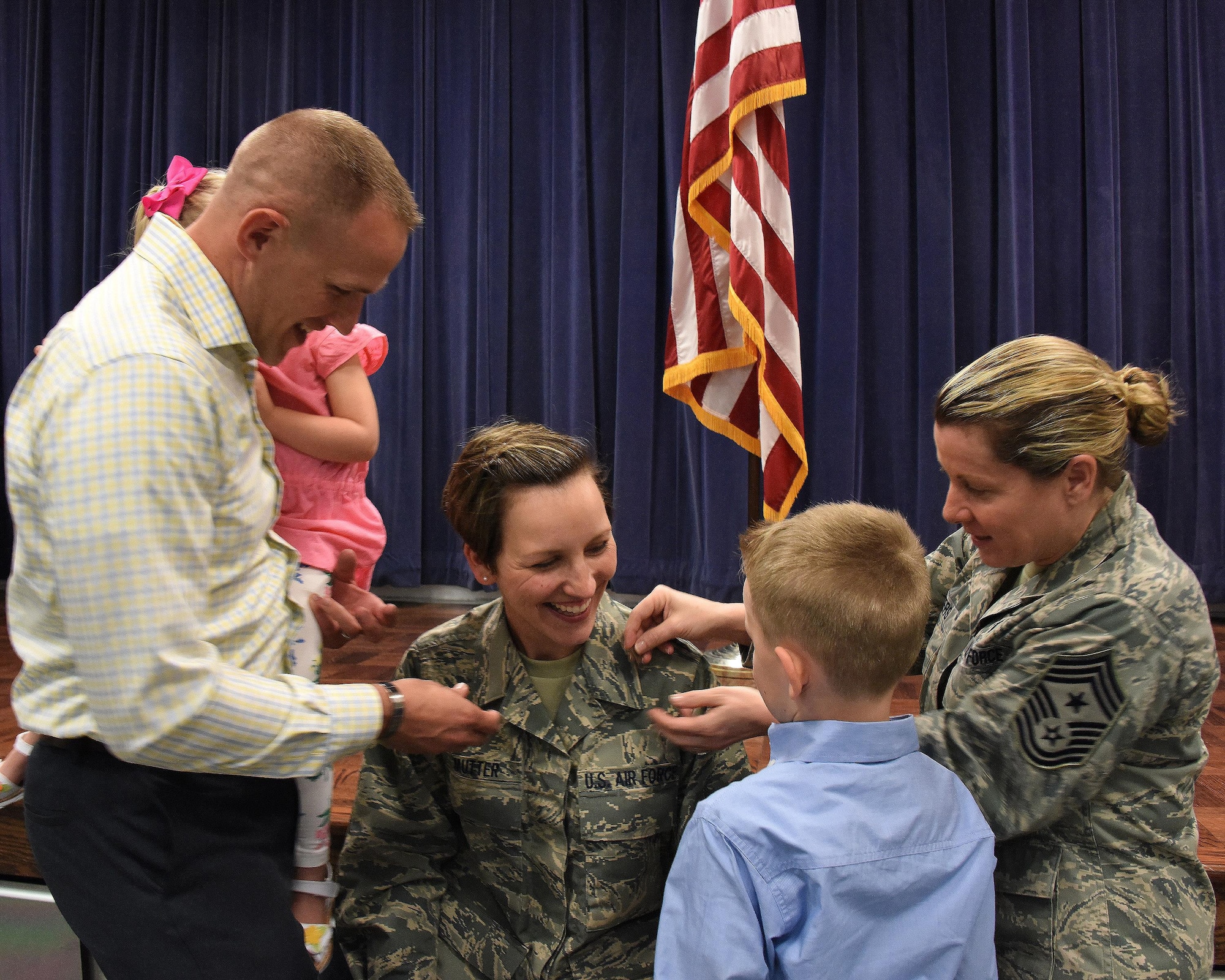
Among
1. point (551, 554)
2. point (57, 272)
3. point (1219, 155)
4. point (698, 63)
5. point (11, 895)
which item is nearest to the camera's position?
point (551, 554)

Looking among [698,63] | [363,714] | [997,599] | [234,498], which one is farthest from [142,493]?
[698,63]

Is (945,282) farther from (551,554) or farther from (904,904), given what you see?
(904,904)

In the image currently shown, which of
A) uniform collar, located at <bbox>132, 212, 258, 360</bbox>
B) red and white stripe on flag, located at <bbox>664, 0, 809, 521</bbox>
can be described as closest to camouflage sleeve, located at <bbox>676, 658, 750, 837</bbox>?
uniform collar, located at <bbox>132, 212, 258, 360</bbox>

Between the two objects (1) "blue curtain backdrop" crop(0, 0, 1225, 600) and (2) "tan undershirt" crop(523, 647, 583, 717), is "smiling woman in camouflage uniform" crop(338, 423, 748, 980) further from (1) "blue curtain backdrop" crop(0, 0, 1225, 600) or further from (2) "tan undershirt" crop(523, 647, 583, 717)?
(1) "blue curtain backdrop" crop(0, 0, 1225, 600)

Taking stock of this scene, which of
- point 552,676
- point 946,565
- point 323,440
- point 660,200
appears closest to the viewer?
point 552,676

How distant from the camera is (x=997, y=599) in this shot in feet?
4.77

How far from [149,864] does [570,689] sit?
0.59m

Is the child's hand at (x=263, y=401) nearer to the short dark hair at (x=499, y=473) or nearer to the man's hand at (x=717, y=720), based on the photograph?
the short dark hair at (x=499, y=473)

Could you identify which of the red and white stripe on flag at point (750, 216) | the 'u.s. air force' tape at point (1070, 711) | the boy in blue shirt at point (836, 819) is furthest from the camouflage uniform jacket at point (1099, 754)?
the red and white stripe on flag at point (750, 216)

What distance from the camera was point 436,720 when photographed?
3.81ft

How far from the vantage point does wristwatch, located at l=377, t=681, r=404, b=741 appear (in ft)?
3.68

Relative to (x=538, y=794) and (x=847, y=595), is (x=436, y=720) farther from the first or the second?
(x=847, y=595)

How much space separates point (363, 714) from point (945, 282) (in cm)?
399

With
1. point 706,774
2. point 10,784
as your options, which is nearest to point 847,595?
point 706,774
